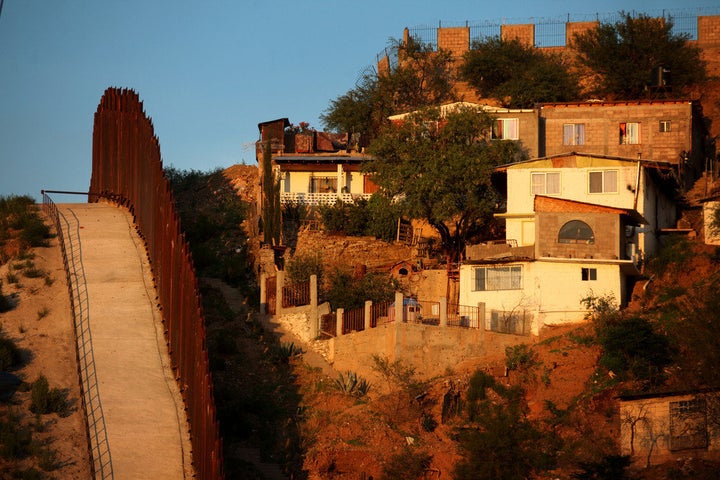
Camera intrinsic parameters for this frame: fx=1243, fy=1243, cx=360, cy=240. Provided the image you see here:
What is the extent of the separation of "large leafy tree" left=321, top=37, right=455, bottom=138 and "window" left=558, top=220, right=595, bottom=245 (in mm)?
20584

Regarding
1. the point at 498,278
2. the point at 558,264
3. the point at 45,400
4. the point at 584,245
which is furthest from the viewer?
the point at 498,278

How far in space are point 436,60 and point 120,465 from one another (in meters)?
42.9

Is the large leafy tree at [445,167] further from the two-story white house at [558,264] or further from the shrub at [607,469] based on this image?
the shrub at [607,469]

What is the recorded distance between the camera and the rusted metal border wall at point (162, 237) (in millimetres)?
31281

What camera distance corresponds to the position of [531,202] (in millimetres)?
45906

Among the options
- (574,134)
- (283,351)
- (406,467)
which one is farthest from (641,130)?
(406,467)

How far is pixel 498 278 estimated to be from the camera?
4141 cm

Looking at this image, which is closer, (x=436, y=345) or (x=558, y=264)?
(x=436, y=345)

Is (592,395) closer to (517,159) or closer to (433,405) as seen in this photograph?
(433,405)

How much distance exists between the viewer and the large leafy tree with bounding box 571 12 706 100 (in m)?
64.1

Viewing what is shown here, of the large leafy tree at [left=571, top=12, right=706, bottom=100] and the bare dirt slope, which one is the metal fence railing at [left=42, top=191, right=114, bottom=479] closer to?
the bare dirt slope

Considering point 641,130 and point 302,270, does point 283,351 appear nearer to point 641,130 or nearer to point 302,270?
point 302,270

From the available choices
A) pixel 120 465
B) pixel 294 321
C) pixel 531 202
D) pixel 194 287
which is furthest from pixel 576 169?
pixel 120 465

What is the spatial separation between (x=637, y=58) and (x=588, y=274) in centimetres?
2755
